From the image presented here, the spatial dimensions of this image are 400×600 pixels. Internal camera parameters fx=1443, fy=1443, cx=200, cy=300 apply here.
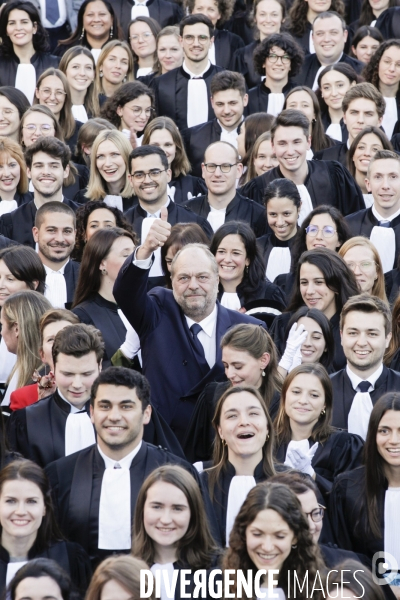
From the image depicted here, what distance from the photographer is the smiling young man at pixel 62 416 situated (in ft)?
27.0

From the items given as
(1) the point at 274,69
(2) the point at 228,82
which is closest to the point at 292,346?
(2) the point at 228,82

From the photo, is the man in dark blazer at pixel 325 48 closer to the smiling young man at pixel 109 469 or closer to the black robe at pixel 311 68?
the black robe at pixel 311 68

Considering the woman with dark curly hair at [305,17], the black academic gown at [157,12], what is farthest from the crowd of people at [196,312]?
the black academic gown at [157,12]

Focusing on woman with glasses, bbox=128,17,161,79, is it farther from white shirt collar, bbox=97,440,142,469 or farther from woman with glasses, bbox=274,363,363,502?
white shirt collar, bbox=97,440,142,469

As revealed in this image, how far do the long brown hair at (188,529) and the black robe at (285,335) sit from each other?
2.34 m

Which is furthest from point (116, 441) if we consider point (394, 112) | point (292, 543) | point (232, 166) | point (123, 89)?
point (394, 112)

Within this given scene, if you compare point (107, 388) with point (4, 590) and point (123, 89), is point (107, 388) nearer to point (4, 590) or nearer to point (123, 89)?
point (4, 590)

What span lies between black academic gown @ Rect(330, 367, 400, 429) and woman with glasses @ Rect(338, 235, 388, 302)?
1006mm

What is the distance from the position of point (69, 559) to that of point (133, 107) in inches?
233

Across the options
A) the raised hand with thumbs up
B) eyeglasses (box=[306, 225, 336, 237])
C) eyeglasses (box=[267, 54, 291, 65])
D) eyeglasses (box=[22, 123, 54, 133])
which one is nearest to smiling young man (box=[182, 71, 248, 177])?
eyeglasses (box=[267, 54, 291, 65])

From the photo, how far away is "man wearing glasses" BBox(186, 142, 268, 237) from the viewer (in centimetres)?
1121

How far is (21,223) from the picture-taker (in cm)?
1125

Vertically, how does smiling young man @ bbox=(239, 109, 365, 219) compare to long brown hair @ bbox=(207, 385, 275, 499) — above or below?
above

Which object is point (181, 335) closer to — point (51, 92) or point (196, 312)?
point (196, 312)
